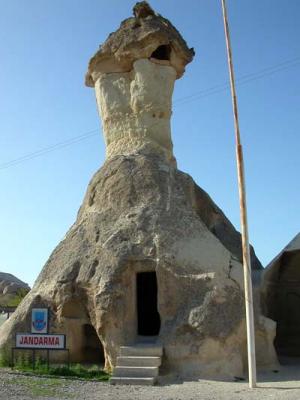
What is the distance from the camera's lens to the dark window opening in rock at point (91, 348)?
50.7 feet

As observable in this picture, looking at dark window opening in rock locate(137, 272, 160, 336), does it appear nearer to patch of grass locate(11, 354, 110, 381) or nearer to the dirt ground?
patch of grass locate(11, 354, 110, 381)

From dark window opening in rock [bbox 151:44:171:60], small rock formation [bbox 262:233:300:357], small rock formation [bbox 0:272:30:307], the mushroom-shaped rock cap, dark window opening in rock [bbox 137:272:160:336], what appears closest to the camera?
the mushroom-shaped rock cap

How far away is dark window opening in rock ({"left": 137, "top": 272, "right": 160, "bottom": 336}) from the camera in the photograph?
60.2 ft

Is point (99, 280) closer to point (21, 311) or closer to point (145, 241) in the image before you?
point (145, 241)

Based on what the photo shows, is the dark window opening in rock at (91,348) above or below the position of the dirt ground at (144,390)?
above

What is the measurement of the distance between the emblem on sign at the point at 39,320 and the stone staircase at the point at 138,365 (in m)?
2.30

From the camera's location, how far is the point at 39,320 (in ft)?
46.5

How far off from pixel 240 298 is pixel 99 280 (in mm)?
3666

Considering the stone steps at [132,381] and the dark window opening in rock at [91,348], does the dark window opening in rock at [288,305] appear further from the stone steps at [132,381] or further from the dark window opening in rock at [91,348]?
the stone steps at [132,381]

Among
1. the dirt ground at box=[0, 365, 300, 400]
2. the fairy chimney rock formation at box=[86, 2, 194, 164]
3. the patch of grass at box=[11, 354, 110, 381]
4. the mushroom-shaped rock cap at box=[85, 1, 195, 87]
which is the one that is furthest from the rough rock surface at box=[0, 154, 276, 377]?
the mushroom-shaped rock cap at box=[85, 1, 195, 87]

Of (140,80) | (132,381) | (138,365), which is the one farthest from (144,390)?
(140,80)

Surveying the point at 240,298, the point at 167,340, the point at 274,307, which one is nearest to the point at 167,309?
the point at 167,340

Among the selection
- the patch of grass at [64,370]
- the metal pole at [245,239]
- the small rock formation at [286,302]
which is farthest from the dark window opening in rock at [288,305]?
the patch of grass at [64,370]

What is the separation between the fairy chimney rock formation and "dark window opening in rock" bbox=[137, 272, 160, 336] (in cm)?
426
